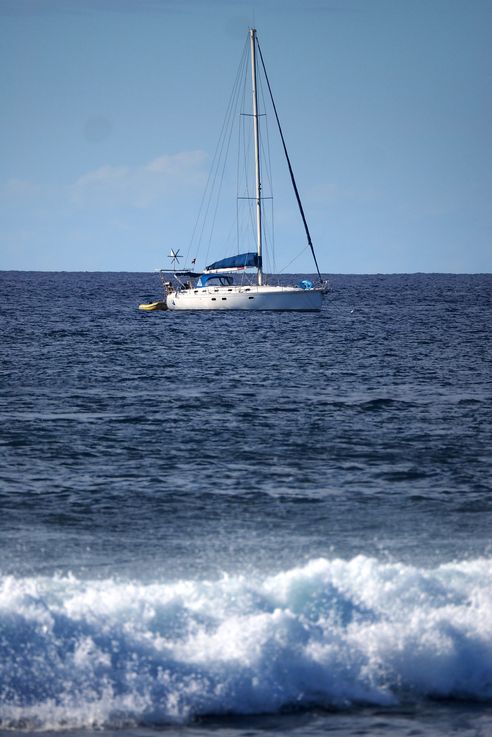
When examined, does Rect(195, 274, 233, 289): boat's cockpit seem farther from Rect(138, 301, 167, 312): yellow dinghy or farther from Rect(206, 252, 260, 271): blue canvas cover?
Rect(138, 301, 167, 312): yellow dinghy

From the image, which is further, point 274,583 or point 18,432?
point 18,432

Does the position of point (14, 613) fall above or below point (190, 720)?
above

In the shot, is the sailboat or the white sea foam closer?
the white sea foam

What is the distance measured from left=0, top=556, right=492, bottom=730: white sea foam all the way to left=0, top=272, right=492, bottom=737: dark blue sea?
0.02 meters

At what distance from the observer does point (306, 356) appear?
4559 cm

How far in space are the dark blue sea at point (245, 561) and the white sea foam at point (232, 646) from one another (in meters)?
0.02

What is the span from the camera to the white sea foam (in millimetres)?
9906

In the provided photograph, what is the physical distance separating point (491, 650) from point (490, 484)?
8.45m

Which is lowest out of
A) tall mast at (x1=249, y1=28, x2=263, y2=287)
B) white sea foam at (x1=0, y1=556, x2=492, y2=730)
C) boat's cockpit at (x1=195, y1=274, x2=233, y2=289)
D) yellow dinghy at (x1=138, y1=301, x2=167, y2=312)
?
white sea foam at (x1=0, y1=556, x2=492, y2=730)

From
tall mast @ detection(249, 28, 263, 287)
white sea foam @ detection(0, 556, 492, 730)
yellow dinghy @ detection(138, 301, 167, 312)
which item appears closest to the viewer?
white sea foam @ detection(0, 556, 492, 730)

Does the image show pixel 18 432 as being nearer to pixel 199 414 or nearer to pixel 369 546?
pixel 199 414

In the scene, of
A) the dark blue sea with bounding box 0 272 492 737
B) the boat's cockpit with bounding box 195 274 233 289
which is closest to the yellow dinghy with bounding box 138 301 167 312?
the boat's cockpit with bounding box 195 274 233 289

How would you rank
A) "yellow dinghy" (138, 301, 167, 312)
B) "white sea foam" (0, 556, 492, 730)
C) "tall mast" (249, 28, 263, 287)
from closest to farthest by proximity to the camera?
"white sea foam" (0, 556, 492, 730)
"tall mast" (249, 28, 263, 287)
"yellow dinghy" (138, 301, 167, 312)

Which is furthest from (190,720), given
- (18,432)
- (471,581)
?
(18,432)
